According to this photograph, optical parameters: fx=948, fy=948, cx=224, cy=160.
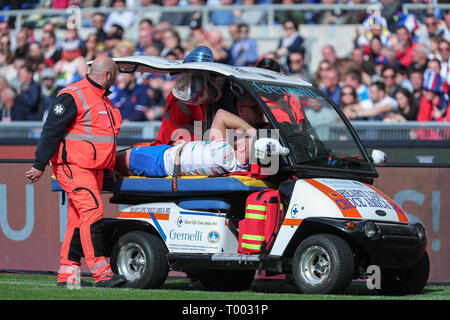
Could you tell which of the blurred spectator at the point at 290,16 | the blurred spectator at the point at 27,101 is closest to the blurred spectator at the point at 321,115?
the blurred spectator at the point at 290,16

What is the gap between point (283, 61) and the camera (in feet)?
49.7

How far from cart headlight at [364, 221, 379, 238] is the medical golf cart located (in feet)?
0.04

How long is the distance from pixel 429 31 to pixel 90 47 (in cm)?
597

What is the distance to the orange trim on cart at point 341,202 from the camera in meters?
8.00

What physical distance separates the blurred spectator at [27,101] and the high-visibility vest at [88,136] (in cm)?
737

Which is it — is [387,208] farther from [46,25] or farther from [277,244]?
[46,25]

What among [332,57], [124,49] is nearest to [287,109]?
[332,57]

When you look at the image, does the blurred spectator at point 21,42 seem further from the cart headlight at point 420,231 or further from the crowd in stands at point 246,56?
the cart headlight at point 420,231

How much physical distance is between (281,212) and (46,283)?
275cm

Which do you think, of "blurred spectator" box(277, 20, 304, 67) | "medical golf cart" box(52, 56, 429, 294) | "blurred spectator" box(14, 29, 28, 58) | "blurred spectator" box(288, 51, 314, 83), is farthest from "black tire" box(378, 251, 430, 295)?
"blurred spectator" box(14, 29, 28, 58)

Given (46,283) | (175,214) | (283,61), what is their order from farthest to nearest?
(283,61)
(46,283)
(175,214)

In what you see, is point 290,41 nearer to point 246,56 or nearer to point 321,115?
point 246,56

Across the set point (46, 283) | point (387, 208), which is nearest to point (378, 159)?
point (387, 208)

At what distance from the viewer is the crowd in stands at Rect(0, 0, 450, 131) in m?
14.0
